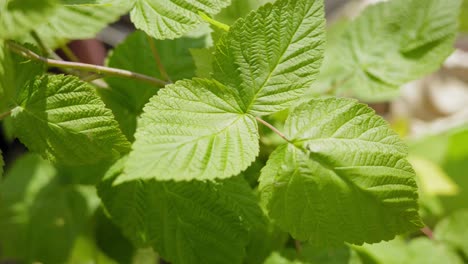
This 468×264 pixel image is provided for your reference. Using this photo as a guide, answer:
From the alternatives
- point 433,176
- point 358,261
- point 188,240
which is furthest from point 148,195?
point 433,176

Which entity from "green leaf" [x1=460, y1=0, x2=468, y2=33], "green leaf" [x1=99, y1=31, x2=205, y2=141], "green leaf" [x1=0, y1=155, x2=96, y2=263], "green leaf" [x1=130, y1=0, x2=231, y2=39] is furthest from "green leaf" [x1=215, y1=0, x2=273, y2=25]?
"green leaf" [x1=460, y1=0, x2=468, y2=33]

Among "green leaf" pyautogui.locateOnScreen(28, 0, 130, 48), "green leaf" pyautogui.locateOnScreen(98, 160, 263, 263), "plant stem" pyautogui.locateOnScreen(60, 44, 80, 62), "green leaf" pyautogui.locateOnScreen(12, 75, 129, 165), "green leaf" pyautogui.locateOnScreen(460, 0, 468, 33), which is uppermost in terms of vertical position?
"green leaf" pyautogui.locateOnScreen(460, 0, 468, 33)

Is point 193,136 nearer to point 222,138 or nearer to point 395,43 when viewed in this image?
point 222,138

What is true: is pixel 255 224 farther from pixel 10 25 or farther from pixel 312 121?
pixel 10 25

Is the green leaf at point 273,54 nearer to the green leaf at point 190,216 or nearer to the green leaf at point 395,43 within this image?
the green leaf at point 190,216

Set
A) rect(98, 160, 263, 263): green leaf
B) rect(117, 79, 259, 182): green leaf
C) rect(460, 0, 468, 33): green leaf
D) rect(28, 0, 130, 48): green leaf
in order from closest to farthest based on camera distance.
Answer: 1. rect(117, 79, 259, 182): green leaf
2. rect(98, 160, 263, 263): green leaf
3. rect(28, 0, 130, 48): green leaf
4. rect(460, 0, 468, 33): green leaf

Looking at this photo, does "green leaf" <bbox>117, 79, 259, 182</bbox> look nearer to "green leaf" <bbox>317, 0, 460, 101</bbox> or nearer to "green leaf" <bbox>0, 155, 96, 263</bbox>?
"green leaf" <bbox>317, 0, 460, 101</bbox>
